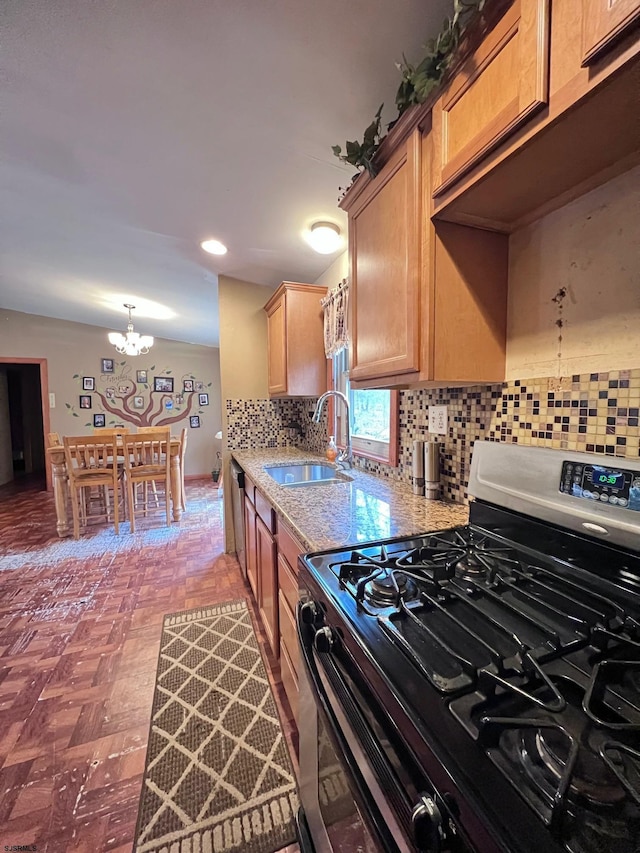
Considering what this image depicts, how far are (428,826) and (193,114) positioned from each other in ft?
6.56

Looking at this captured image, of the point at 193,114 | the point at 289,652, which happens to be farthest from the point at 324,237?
the point at 289,652

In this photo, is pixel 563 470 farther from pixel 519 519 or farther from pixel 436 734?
pixel 436 734

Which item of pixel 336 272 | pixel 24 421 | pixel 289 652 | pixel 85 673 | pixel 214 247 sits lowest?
pixel 85 673

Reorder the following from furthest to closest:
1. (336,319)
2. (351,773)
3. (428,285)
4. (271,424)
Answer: (271,424)
(336,319)
(428,285)
(351,773)

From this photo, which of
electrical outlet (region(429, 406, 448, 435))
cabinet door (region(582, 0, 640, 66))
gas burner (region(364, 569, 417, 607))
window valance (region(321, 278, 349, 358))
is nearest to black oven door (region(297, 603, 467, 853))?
gas burner (region(364, 569, 417, 607))

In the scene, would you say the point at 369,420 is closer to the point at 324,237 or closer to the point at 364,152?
the point at 324,237

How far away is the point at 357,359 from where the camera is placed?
1.38 metres

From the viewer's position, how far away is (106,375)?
561 cm

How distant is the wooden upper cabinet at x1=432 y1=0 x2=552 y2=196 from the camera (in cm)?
62

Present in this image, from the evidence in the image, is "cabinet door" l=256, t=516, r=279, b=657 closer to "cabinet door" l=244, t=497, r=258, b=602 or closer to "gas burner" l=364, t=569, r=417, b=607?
"cabinet door" l=244, t=497, r=258, b=602

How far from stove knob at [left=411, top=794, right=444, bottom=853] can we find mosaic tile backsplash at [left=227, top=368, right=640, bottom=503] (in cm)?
76

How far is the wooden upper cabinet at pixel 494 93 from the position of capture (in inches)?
24.3

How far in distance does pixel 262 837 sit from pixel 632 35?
198cm

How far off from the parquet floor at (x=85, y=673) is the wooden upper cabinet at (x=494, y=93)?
1952mm
